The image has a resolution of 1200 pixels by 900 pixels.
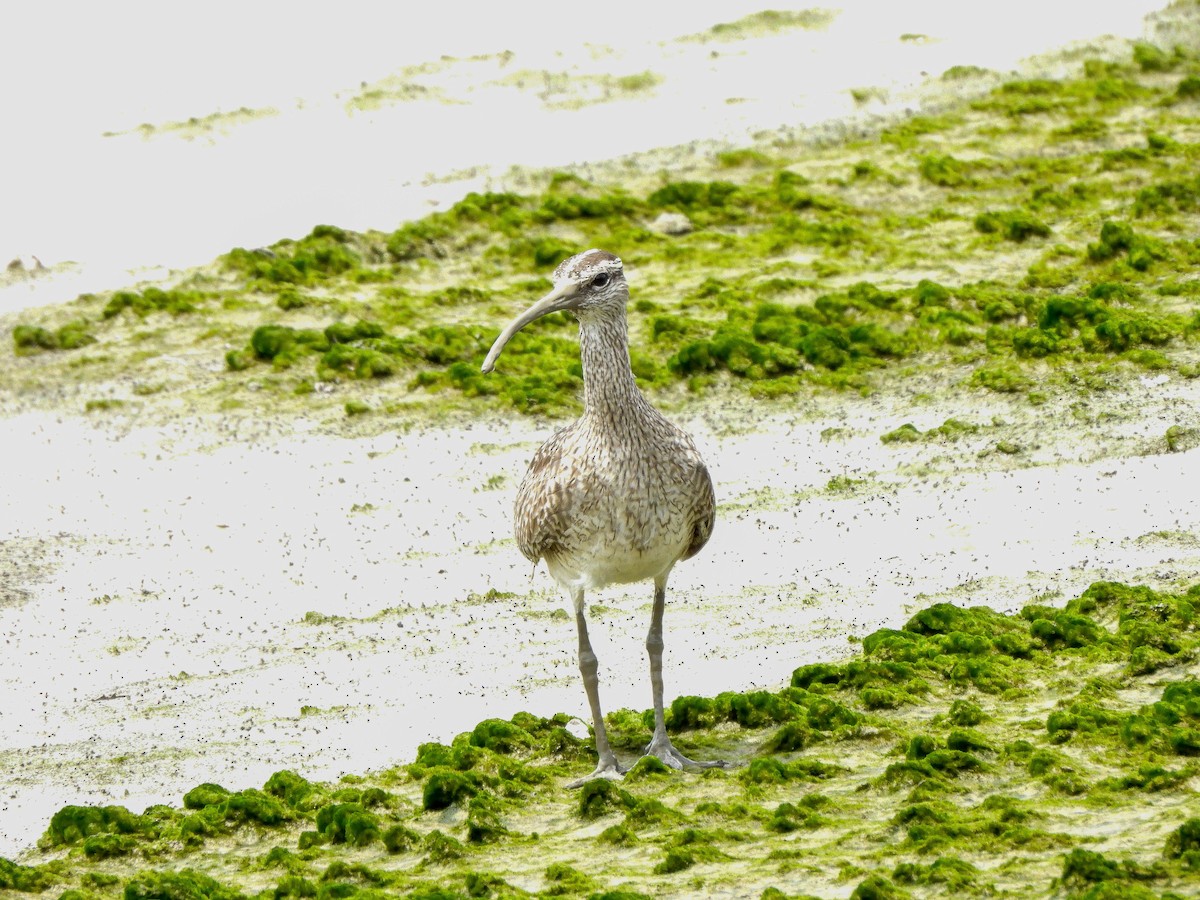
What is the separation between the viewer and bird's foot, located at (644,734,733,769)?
376 inches

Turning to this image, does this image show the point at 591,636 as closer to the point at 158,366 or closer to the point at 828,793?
the point at 828,793

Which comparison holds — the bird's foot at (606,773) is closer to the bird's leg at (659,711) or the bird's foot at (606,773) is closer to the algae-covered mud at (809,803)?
the algae-covered mud at (809,803)

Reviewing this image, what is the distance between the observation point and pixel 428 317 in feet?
64.5

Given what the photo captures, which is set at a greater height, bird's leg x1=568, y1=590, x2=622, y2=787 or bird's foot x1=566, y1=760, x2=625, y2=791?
bird's leg x1=568, y1=590, x2=622, y2=787

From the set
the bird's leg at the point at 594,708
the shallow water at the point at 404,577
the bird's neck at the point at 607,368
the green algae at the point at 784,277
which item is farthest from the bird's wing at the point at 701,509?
the green algae at the point at 784,277

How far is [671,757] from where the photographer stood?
9602mm

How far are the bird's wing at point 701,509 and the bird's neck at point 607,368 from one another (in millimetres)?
490

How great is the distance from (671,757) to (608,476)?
1.63 meters

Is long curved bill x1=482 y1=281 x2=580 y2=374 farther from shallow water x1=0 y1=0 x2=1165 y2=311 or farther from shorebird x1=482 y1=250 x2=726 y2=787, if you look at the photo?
shallow water x1=0 y1=0 x2=1165 y2=311

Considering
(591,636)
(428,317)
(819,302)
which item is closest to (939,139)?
(819,302)

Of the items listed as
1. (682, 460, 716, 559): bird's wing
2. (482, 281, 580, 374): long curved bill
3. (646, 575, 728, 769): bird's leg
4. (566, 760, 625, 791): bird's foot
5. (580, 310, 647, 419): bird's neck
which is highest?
(482, 281, 580, 374): long curved bill

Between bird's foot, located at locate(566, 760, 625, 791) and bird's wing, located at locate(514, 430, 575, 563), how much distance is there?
117 cm

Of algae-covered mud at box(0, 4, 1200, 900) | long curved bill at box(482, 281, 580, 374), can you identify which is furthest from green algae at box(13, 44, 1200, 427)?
long curved bill at box(482, 281, 580, 374)

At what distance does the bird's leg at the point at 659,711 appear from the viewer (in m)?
9.59
